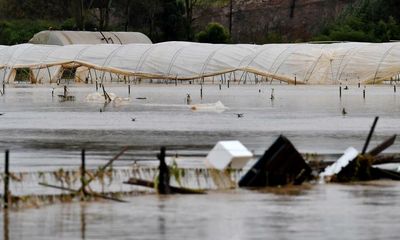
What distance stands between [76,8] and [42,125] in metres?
80.5

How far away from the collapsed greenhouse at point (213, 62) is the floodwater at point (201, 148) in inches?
456

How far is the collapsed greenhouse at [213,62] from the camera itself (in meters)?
78.7

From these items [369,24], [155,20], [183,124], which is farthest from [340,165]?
[155,20]

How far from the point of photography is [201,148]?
30203 mm

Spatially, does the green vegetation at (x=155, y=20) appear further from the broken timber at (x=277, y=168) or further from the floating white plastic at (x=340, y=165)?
the broken timber at (x=277, y=168)

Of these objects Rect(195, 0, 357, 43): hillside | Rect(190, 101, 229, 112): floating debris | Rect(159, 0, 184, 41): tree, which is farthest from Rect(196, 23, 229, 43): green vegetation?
Rect(190, 101, 229, 112): floating debris

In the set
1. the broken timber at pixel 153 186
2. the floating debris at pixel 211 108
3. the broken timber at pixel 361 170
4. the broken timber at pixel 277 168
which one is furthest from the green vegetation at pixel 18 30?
the broken timber at pixel 153 186

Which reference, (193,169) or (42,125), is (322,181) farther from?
(42,125)

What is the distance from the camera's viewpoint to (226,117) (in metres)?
44.9

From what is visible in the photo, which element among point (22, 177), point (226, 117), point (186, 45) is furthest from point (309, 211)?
point (186, 45)

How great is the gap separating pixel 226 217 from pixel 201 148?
39.0 feet

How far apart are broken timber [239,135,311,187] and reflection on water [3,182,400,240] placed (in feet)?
1.93

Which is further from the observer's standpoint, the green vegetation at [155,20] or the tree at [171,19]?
the tree at [171,19]

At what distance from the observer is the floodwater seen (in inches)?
→ 678
